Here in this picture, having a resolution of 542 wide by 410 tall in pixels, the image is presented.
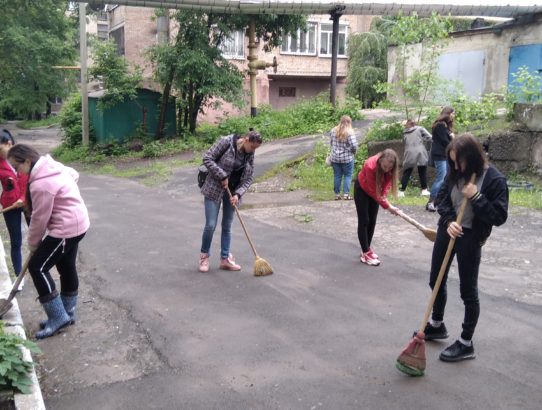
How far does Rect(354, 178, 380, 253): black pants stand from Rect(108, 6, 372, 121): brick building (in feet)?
72.1

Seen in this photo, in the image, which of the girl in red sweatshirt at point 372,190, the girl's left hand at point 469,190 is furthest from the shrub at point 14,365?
the girl in red sweatshirt at point 372,190

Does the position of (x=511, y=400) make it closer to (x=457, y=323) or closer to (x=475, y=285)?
(x=475, y=285)

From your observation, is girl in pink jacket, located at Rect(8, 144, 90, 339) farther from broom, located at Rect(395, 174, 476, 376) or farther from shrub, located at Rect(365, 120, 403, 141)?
shrub, located at Rect(365, 120, 403, 141)

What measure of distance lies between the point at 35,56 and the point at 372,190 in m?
25.5

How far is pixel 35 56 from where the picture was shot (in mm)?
27562

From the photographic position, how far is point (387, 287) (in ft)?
19.9

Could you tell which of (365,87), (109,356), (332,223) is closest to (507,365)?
(109,356)

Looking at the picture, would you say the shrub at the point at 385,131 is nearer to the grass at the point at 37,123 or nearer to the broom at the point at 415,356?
the broom at the point at 415,356

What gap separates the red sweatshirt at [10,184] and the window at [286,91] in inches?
1095

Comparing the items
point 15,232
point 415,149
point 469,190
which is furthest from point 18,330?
point 415,149

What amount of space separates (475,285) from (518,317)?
4.13ft

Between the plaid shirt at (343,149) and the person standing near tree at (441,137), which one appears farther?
the plaid shirt at (343,149)

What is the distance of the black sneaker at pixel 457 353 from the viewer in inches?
171

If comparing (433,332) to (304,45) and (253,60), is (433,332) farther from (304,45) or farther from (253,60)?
(304,45)
